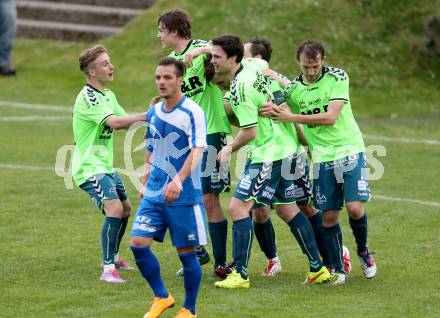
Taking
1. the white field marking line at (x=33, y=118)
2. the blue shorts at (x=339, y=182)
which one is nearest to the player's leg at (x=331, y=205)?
the blue shorts at (x=339, y=182)

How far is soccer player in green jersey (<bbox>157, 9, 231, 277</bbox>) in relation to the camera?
36.1 feet

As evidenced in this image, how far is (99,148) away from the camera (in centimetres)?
1091

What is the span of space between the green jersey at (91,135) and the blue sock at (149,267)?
1735 millimetres

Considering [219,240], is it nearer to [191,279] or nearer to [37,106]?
[191,279]

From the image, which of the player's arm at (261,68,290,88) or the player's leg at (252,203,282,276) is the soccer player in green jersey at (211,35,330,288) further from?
the player's leg at (252,203,282,276)

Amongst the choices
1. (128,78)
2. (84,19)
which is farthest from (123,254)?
(84,19)

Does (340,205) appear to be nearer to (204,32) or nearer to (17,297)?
(17,297)

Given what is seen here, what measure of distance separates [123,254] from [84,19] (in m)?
17.0

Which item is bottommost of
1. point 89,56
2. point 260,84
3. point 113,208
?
point 113,208

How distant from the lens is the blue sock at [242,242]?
10.5m

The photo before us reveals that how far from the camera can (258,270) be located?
11.4 metres

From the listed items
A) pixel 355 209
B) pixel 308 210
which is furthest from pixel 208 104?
pixel 355 209

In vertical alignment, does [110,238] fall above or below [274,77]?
below

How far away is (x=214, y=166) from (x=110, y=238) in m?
1.23
